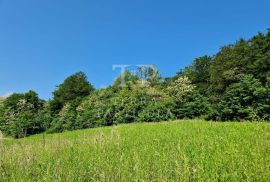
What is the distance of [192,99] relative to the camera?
112 feet

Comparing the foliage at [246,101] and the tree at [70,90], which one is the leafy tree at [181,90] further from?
the tree at [70,90]

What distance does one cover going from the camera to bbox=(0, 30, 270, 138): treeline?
28.4m

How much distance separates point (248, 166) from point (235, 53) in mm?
35778

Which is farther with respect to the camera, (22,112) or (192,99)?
(22,112)

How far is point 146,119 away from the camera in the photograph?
1302 inches

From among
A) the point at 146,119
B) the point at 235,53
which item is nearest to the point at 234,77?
the point at 235,53

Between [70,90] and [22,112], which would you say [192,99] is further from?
[22,112]

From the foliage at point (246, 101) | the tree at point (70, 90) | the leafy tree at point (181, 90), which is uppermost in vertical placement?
the tree at point (70, 90)

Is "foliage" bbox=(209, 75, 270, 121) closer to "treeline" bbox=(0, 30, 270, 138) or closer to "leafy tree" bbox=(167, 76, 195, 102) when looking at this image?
"treeline" bbox=(0, 30, 270, 138)

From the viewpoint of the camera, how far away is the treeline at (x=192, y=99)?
93.0 feet

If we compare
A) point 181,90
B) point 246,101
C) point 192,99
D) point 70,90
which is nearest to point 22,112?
point 70,90

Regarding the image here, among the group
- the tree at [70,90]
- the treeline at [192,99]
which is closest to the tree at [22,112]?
the treeline at [192,99]

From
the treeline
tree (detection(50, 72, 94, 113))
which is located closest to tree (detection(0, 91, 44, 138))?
Result: the treeline

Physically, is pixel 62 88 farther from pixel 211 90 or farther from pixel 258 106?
pixel 258 106
